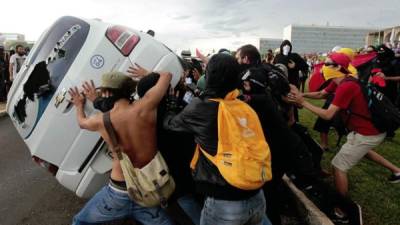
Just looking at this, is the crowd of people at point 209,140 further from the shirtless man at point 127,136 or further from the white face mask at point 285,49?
the white face mask at point 285,49

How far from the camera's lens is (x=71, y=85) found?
3.16 meters

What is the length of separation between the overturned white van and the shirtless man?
39 cm

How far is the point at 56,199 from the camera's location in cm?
469

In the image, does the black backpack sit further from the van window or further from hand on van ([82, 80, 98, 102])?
the van window

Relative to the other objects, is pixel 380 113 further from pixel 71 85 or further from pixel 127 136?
pixel 71 85

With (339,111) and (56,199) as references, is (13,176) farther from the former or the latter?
(339,111)

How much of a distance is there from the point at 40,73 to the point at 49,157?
70 centimetres

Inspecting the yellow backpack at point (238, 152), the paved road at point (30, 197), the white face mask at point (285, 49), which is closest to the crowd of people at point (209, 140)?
the yellow backpack at point (238, 152)

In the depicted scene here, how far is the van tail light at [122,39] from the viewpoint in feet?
10.8

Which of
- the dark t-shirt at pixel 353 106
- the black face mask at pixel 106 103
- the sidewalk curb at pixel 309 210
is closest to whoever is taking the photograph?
the black face mask at pixel 106 103

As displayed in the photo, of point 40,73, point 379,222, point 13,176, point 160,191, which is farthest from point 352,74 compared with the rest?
point 13,176

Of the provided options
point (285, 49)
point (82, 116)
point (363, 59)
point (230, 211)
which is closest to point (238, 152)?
point (230, 211)

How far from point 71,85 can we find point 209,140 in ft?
4.78

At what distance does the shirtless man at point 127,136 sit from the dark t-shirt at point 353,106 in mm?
1752
